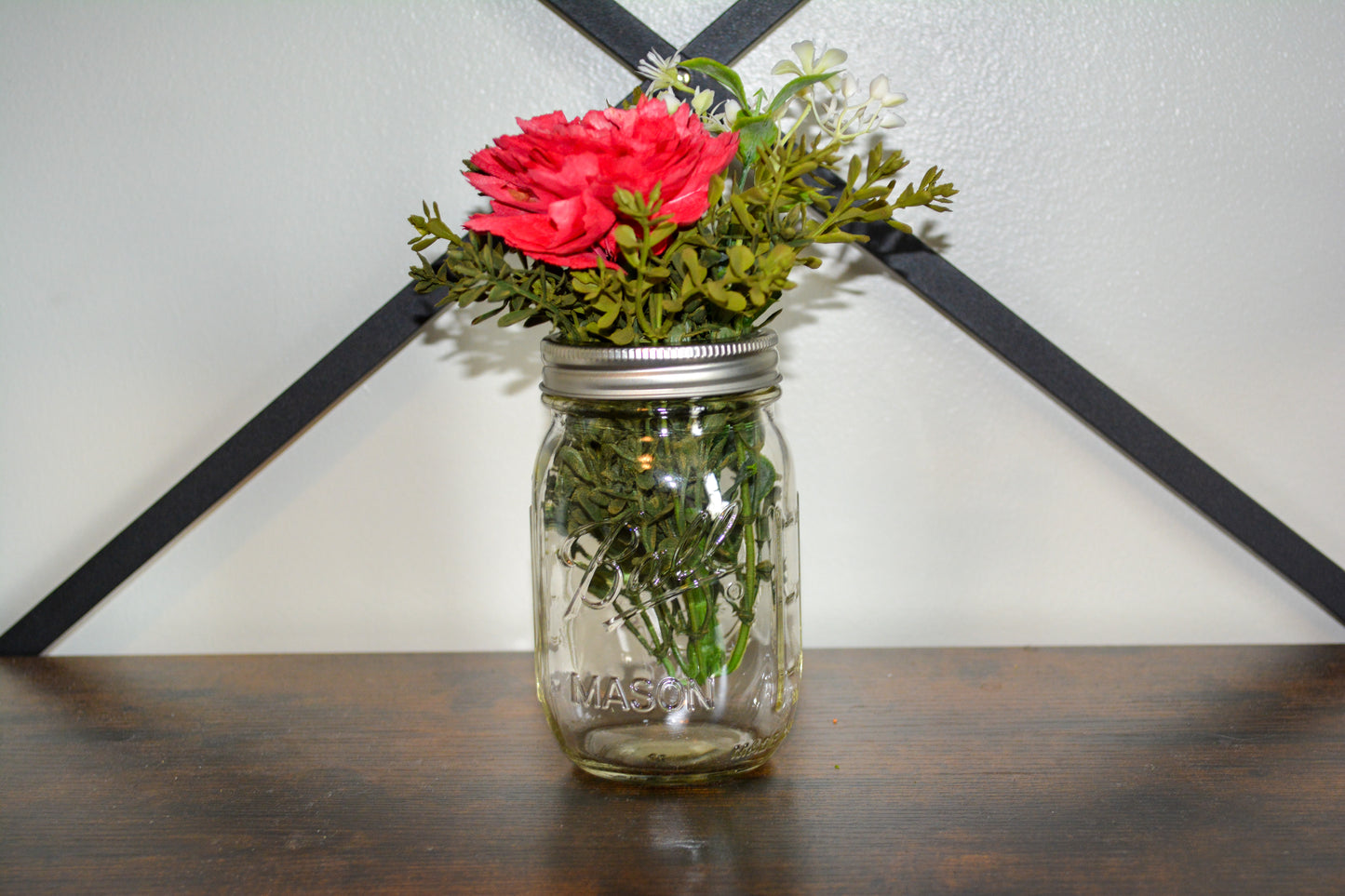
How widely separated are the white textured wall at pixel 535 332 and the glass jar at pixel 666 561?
0.72 ft

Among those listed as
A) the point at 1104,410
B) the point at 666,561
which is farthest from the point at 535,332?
the point at 1104,410

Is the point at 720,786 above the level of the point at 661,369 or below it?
below

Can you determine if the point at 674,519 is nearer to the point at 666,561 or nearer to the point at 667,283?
the point at 666,561

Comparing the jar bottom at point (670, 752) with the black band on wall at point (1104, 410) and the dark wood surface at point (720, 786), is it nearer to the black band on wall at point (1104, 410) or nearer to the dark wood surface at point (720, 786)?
the dark wood surface at point (720, 786)

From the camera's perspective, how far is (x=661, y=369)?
59 centimetres

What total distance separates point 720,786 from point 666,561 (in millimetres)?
153

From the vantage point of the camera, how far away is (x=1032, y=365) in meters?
0.81

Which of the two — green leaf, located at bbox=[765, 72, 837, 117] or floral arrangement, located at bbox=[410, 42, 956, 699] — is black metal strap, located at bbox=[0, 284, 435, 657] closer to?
floral arrangement, located at bbox=[410, 42, 956, 699]

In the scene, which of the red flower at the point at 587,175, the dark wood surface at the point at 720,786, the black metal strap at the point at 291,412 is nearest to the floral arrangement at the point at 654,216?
the red flower at the point at 587,175

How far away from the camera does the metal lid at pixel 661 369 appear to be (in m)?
0.59

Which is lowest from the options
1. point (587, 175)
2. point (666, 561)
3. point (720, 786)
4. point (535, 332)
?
point (720, 786)

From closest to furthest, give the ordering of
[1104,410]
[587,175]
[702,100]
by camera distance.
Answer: [587,175], [702,100], [1104,410]

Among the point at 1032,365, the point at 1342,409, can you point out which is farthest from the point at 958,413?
the point at 1342,409

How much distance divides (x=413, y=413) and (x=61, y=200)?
33 centimetres
